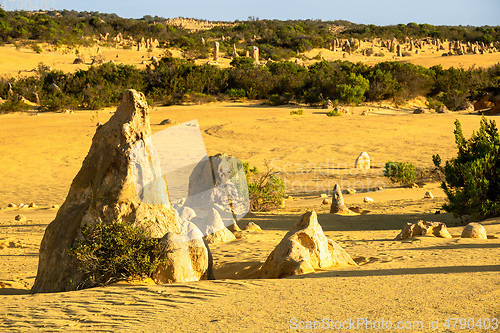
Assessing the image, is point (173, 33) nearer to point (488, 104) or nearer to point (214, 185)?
point (488, 104)

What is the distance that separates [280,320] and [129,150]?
2.31 m

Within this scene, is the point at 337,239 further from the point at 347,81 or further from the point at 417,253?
the point at 347,81

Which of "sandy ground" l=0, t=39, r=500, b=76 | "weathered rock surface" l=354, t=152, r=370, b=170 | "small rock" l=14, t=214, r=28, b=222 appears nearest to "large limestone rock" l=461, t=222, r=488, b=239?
"weathered rock surface" l=354, t=152, r=370, b=170

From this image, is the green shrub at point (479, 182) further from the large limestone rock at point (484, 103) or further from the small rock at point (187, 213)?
the large limestone rock at point (484, 103)

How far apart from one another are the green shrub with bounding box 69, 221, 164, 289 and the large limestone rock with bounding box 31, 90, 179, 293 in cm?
10

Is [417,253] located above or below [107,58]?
below

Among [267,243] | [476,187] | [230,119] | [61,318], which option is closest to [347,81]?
[230,119]

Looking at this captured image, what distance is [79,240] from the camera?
15.6 feet

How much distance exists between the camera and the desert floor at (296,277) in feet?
12.1

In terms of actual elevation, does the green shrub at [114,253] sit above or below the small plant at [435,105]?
below

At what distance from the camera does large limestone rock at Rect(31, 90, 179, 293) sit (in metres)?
4.88

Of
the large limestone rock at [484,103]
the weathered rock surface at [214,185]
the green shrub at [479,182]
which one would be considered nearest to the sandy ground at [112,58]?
the large limestone rock at [484,103]

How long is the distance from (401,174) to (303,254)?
858 centimetres

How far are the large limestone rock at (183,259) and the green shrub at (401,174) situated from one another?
9020 millimetres
